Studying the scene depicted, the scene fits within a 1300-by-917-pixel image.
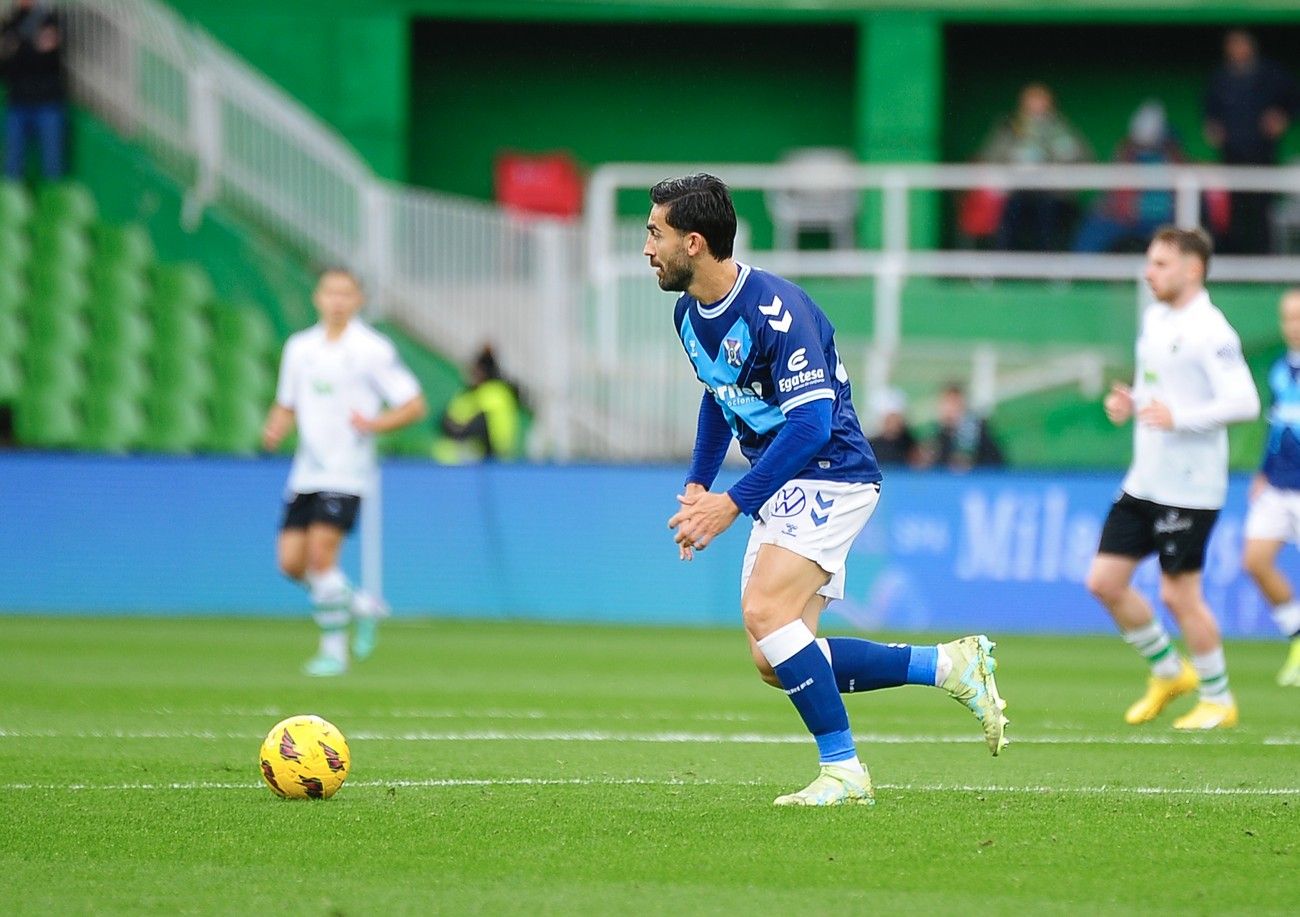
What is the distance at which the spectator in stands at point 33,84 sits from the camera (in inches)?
852

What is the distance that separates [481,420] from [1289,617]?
8284 mm

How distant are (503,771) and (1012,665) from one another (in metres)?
6.47

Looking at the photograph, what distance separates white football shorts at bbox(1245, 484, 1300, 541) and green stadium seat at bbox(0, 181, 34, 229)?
44.4 ft

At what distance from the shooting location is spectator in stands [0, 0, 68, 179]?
71.0ft

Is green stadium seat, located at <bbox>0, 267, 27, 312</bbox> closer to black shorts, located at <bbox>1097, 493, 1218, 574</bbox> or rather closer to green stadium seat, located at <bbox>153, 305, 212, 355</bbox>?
green stadium seat, located at <bbox>153, 305, 212, 355</bbox>

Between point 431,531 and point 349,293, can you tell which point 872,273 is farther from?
point 349,293

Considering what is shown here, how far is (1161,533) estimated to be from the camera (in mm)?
10125

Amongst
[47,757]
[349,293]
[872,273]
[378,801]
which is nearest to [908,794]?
[378,801]

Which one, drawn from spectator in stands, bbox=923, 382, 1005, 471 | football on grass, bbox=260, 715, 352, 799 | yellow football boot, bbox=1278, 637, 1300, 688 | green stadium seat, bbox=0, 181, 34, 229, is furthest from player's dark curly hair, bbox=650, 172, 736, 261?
green stadium seat, bbox=0, 181, 34, 229

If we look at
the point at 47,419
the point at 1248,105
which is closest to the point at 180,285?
the point at 47,419

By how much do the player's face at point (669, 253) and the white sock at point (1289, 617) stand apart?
663 centimetres

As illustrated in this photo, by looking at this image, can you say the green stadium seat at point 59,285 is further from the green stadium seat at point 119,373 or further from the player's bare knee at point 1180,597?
the player's bare knee at point 1180,597

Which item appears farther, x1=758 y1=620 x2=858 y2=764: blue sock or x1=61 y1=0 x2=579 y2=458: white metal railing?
x1=61 y1=0 x2=579 y2=458: white metal railing

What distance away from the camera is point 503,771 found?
8.11 m
